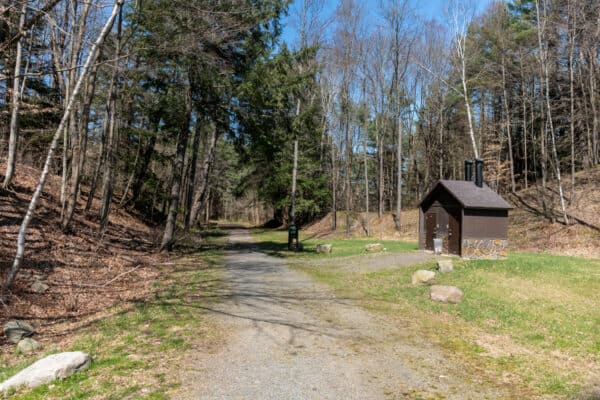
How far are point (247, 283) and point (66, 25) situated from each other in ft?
37.9

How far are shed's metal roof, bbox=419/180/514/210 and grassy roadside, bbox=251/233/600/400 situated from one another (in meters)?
2.70

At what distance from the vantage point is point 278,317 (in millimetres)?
7621

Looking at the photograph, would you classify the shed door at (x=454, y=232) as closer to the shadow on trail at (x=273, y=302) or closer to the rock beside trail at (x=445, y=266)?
the rock beside trail at (x=445, y=266)

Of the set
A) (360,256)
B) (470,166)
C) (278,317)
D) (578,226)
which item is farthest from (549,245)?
(278,317)

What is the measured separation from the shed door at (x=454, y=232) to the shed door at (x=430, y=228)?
3.44 ft

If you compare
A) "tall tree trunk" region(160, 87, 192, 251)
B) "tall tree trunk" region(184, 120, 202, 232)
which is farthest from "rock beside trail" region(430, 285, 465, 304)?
"tall tree trunk" region(184, 120, 202, 232)

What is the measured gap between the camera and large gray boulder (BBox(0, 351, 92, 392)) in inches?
173

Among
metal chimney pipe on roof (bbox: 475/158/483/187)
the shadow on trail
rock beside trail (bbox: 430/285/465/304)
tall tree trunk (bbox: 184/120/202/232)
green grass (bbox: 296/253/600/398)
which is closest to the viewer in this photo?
green grass (bbox: 296/253/600/398)

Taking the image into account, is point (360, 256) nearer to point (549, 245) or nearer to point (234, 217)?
point (549, 245)

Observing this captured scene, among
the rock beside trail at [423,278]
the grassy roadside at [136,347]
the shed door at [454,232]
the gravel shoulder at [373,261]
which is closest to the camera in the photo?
the grassy roadside at [136,347]

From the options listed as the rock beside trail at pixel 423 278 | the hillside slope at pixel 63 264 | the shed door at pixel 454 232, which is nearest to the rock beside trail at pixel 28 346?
the hillside slope at pixel 63 264

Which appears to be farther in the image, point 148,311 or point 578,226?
point 578,226

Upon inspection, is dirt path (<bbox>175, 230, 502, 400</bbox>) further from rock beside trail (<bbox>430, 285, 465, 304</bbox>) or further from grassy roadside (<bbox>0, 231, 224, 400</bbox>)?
rock beside trail (<bbox>430, 285, 465, 304</bbox>)

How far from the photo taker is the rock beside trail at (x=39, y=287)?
8.02m
